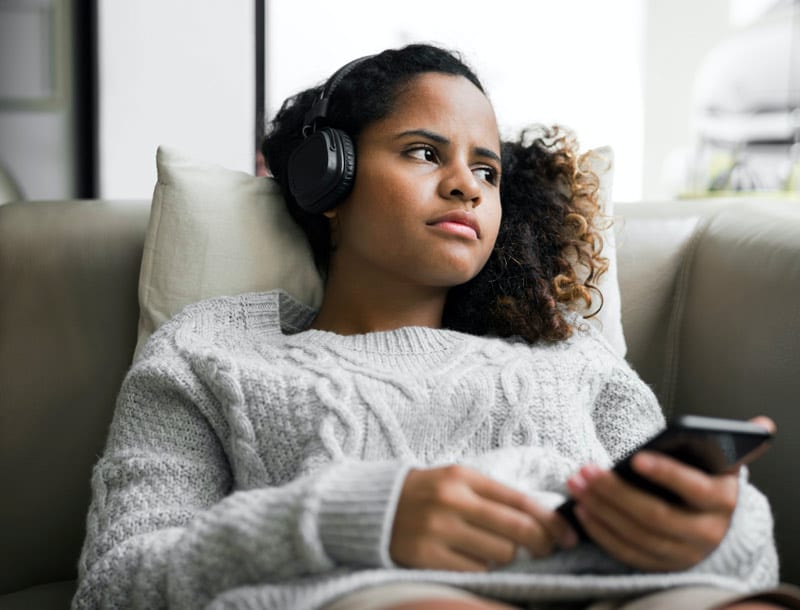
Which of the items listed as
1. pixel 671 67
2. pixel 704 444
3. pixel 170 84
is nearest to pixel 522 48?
pixel 671 67

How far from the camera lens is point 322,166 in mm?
1054

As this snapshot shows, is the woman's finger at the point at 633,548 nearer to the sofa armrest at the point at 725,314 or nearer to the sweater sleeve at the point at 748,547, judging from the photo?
the sweater sleeve at the point at 748,547

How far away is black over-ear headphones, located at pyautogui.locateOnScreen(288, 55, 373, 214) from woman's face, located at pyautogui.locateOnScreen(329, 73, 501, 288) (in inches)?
1.1

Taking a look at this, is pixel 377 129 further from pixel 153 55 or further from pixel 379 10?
pixel 379 10

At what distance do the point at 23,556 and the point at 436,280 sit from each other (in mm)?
723

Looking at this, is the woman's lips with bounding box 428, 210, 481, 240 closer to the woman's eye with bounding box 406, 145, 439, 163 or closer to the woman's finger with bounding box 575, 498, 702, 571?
the woman's eye with bounding box 406, 145, 439, 163

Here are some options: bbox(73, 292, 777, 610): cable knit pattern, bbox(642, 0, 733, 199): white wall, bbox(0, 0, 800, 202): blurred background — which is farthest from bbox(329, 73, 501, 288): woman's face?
bbox(642, 0, 733, 199): white wall

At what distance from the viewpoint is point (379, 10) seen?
2.48m

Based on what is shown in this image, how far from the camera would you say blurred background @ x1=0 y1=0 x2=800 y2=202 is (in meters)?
2.02

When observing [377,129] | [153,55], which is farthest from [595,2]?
[377,129]

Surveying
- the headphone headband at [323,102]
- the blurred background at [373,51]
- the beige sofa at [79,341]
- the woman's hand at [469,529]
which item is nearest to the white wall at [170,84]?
the blurred background at [373,51]

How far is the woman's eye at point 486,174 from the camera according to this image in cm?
113

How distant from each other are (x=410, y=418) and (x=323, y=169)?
13.8 inches

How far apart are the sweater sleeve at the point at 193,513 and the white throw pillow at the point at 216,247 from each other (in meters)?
0.21
